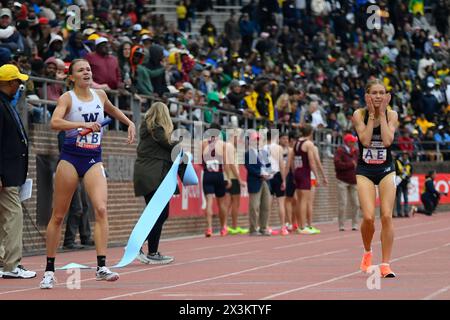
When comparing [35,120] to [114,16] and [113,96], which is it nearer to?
[113,96]

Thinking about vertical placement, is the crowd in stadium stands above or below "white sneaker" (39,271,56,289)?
above

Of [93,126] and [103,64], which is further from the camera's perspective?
[103,64]

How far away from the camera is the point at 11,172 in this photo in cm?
1441

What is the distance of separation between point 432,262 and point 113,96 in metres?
8.29

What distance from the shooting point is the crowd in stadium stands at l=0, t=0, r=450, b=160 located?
76.0 feet

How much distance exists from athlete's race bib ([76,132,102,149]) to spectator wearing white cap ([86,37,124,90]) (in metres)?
8.75

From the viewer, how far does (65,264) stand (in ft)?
56.8

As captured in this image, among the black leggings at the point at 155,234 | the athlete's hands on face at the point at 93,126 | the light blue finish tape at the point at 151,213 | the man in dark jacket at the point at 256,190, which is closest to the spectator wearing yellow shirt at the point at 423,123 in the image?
the man in dark jacket at the point at 256,190

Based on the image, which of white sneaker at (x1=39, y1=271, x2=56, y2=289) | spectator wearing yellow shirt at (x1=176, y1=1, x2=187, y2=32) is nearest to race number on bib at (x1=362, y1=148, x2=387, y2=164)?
white sneaker at (x1=39, y1=271, x2=56, y2=289)

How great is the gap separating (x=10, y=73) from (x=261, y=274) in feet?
12.0

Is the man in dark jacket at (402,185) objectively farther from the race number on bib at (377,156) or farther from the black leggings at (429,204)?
the race number on bib at (377,156)

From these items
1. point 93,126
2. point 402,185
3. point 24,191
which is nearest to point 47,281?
point 93,126

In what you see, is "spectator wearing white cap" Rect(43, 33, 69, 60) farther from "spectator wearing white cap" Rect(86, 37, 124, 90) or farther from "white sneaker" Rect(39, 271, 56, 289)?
"white sneaker" Rect(39, 271, 56, 289)

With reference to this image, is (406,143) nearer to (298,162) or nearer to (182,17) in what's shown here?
(182,17)
